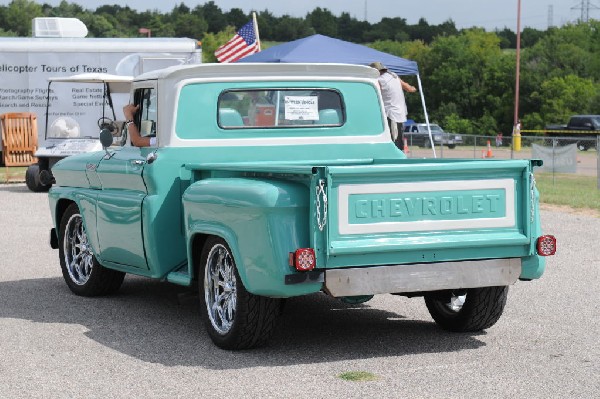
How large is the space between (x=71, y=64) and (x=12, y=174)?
2.59 m

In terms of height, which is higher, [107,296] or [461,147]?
[107,296]

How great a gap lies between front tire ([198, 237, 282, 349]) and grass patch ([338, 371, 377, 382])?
0.66 metres

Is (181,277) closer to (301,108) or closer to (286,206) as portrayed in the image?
(286,206)

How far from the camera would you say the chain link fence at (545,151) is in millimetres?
23547

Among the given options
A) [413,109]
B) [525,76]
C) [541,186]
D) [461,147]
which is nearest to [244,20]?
[413,109]

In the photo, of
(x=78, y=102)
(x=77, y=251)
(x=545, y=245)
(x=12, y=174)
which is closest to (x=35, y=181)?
(x=78, y=102)

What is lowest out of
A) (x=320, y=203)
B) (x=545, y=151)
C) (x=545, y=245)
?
(x=545, y=151)

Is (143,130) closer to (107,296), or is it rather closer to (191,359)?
(107,296)

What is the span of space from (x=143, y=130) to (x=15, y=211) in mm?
8649

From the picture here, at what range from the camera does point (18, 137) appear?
24.1 metres

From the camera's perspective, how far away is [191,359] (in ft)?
21.5

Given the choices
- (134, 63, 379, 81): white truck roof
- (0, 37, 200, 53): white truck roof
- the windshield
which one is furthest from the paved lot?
the windshield

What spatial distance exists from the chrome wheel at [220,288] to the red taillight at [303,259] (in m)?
0.67

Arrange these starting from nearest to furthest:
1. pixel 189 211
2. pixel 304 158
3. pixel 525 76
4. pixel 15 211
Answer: pixel 189 211 → pixel 304 158 → pixel 15 211 → pixel 525 76
